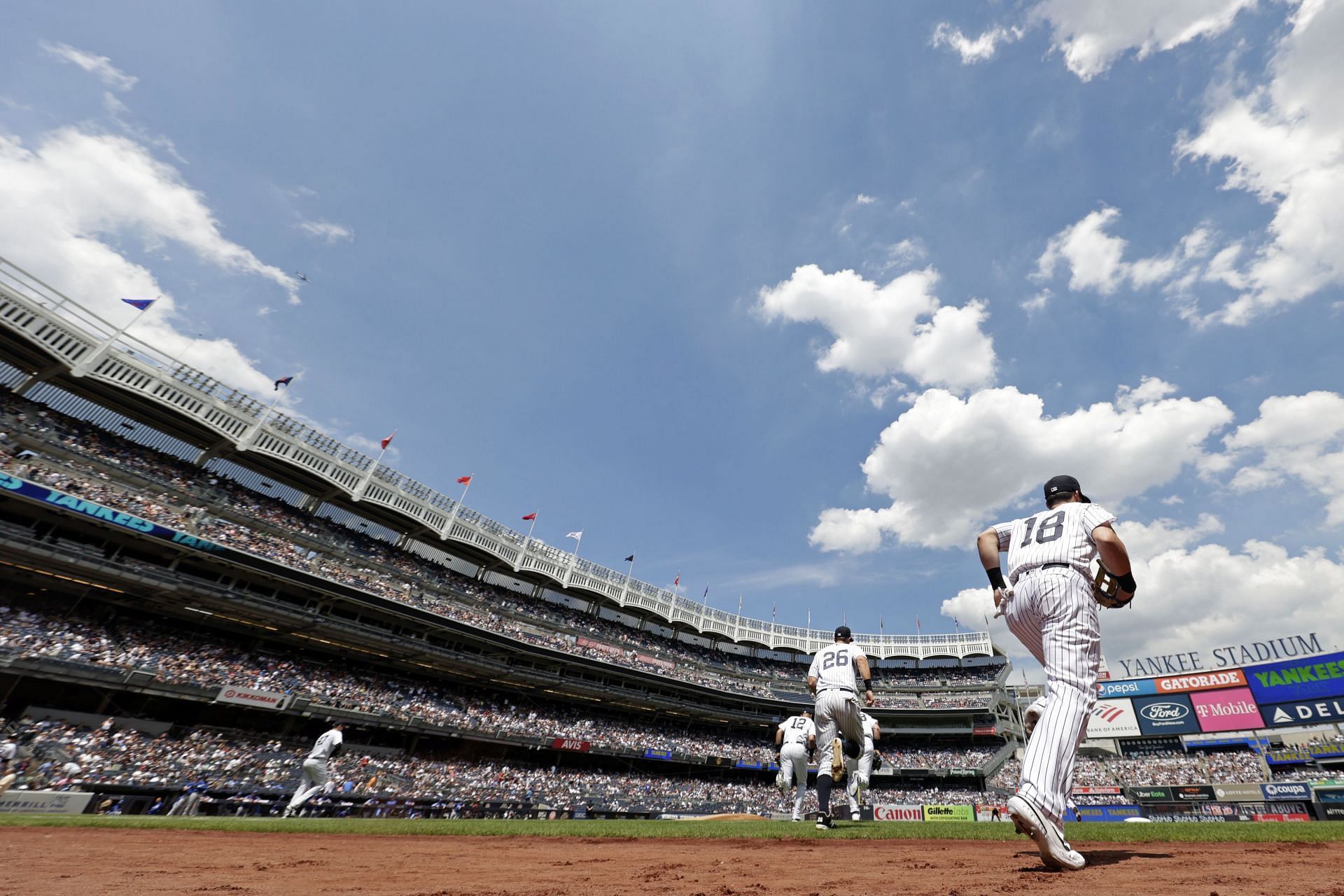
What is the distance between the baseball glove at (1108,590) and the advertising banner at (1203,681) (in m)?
52.6

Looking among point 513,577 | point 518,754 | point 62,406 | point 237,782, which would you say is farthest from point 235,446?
point 518,754

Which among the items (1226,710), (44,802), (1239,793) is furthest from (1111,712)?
(44,802)

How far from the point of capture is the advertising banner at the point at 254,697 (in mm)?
22547

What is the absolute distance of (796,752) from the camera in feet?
28.1

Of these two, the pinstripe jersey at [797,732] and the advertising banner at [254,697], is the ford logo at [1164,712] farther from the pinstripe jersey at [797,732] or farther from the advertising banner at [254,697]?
the advertising banner at [254,697]

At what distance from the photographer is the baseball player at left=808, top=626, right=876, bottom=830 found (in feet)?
22.4

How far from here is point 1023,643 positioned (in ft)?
13.2

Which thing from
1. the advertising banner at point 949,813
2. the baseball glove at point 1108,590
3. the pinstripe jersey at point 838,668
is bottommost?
the advertising banner at point 949,813

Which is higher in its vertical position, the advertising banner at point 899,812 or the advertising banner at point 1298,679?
the advertising banner at point 1298,679

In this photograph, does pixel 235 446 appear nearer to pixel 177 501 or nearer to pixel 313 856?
pixel 177 501

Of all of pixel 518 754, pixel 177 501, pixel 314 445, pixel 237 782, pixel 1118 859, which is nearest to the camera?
pixel 1118 859

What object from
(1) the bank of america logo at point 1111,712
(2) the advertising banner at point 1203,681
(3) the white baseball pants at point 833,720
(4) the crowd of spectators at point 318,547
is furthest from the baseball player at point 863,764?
(2) the advertising banner at point 1203,681

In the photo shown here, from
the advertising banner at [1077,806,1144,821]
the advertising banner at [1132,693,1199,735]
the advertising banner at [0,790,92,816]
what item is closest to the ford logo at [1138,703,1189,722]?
the advertising banner at [1132,693,1199,735]

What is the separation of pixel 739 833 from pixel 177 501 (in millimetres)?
29615
